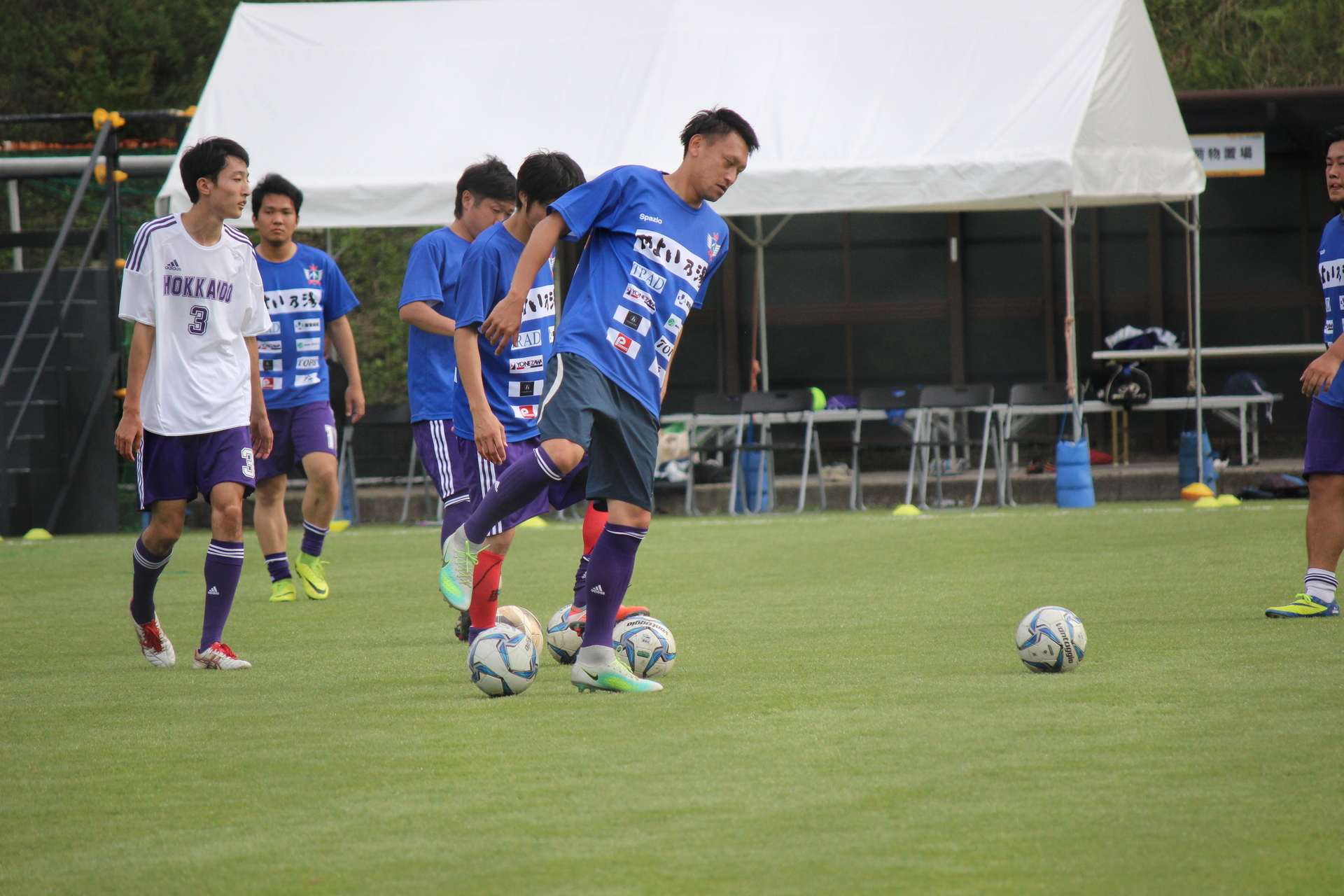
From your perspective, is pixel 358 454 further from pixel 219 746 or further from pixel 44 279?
pixel 219 746

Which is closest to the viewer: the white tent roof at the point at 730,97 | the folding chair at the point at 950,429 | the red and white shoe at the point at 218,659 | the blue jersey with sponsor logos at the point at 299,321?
the red and white shoe at the point at 218,659

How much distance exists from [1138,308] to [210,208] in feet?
47.0

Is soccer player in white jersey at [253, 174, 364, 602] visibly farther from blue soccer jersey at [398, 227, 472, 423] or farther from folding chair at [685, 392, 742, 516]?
folding chair at [685, 392, 742, 516]

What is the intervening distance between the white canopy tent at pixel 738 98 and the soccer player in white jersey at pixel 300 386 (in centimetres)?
495

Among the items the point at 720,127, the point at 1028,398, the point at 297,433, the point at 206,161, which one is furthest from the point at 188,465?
the point at 1028,398

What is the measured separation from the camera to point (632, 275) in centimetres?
519

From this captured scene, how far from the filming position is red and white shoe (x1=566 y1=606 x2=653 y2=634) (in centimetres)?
567

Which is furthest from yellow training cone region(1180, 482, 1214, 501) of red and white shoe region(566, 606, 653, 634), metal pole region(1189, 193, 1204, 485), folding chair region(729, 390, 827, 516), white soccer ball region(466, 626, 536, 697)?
white soccer ball region(466, 626, 536, 697)

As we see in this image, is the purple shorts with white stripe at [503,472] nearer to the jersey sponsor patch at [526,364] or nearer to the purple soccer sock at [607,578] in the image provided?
the jersey sponsor patch at [526,364]

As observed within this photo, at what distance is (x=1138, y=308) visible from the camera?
1823 cm

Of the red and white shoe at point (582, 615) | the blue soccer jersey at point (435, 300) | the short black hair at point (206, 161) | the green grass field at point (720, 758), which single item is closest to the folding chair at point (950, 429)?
the green grass field at point (720, 758)

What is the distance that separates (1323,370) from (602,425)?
3.24m

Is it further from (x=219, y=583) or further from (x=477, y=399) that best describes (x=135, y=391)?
(x=477, y=399)

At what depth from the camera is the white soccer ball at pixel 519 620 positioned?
5.63 m
